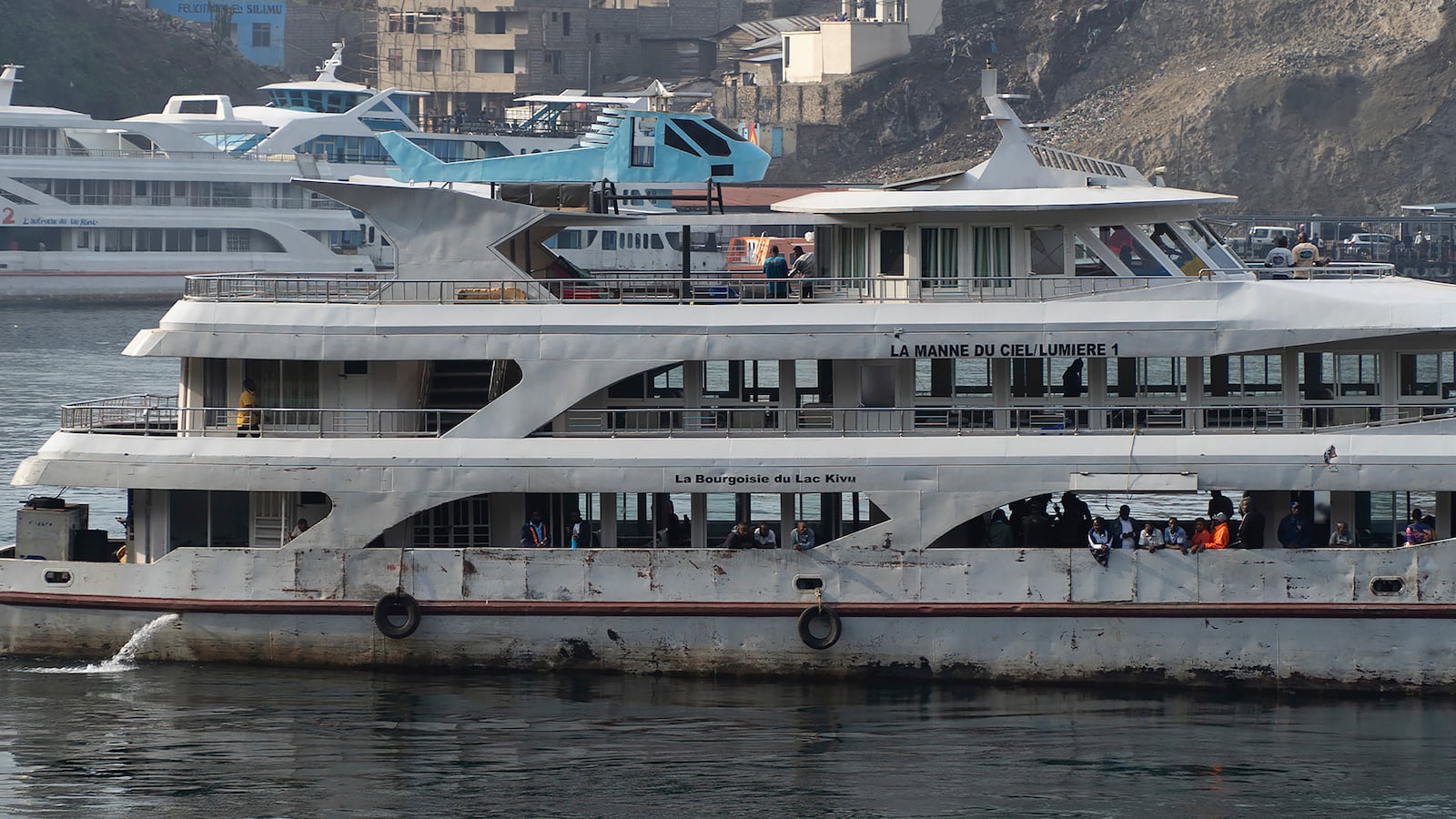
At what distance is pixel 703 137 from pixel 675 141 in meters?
0.41

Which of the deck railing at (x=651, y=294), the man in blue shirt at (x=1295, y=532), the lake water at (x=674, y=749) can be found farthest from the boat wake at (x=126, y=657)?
the man in blue shirt at (x=1295, y=532)

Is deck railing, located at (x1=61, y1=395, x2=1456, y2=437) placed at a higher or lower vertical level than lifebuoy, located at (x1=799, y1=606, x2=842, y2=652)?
higher

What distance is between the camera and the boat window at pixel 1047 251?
76.5ft

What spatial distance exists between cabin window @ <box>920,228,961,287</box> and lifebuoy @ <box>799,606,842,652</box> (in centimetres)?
421

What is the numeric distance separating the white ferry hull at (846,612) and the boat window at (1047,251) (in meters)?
3.59

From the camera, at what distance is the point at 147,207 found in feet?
296

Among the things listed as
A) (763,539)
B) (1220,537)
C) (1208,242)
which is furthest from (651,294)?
(1220,537)

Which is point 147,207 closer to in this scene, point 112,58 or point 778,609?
point 112,58

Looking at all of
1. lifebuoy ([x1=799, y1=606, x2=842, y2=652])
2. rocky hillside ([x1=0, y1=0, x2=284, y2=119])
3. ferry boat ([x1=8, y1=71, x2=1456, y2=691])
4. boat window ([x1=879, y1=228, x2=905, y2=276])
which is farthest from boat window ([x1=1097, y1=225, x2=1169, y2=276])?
rocky hillside ([x1=0, y1=0, x2=284, y2=119])

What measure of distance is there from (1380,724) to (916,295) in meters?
7.09

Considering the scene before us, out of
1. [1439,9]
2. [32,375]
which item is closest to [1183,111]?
[1439,9]

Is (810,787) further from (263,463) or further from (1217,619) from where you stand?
(263,463)

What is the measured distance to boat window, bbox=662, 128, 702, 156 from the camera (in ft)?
86.1

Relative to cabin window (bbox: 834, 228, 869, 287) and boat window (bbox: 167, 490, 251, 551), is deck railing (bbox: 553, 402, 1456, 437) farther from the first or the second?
boat window (bbox: 167, 490, 251, 551)
